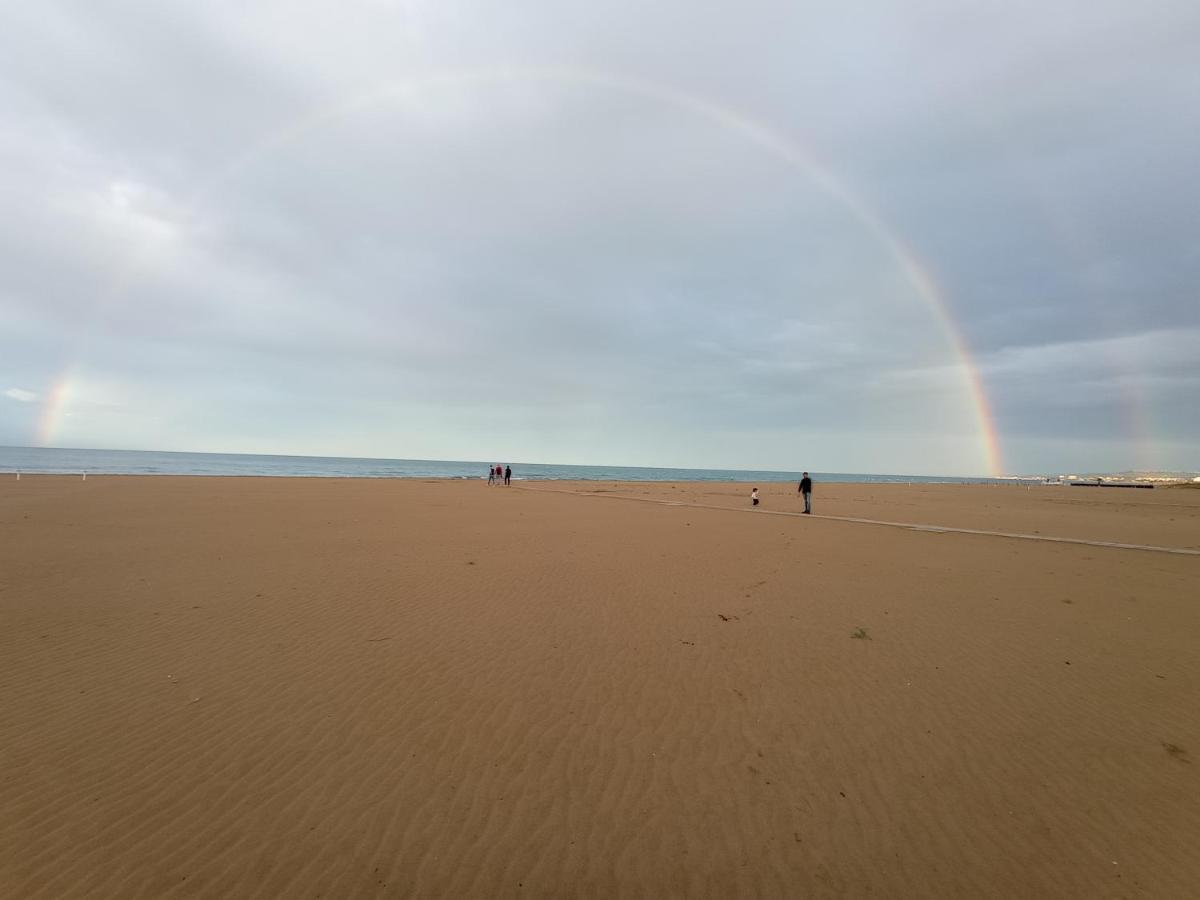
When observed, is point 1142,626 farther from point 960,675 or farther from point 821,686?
point 821,686

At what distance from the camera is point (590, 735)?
5629 mm

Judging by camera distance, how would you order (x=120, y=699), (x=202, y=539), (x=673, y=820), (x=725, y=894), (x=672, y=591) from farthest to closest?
(x=202, y=539)
(x=672, y=591)
(x=120, y=699)
(x=673, y=820)
(x=725, y=894)

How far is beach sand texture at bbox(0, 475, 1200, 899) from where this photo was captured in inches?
154

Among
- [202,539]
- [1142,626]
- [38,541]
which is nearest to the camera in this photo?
[1142,626]

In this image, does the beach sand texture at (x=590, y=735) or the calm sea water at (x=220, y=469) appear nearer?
the beach sand texture at (x=590, y=735)

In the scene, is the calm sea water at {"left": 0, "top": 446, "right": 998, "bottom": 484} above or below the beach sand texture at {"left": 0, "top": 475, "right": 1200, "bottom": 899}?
above

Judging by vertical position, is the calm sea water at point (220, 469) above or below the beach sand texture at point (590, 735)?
above

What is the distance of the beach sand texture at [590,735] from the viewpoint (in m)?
3.92

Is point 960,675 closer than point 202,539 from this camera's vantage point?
Yes

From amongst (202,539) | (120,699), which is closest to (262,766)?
(120,699)

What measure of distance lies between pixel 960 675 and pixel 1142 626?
4.74 meters

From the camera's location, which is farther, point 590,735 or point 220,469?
point 220,469

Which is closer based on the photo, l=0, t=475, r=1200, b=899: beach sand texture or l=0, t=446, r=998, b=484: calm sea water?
l=0, t=475, r=1200, b=899: beach sand texture

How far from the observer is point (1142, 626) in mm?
9336
